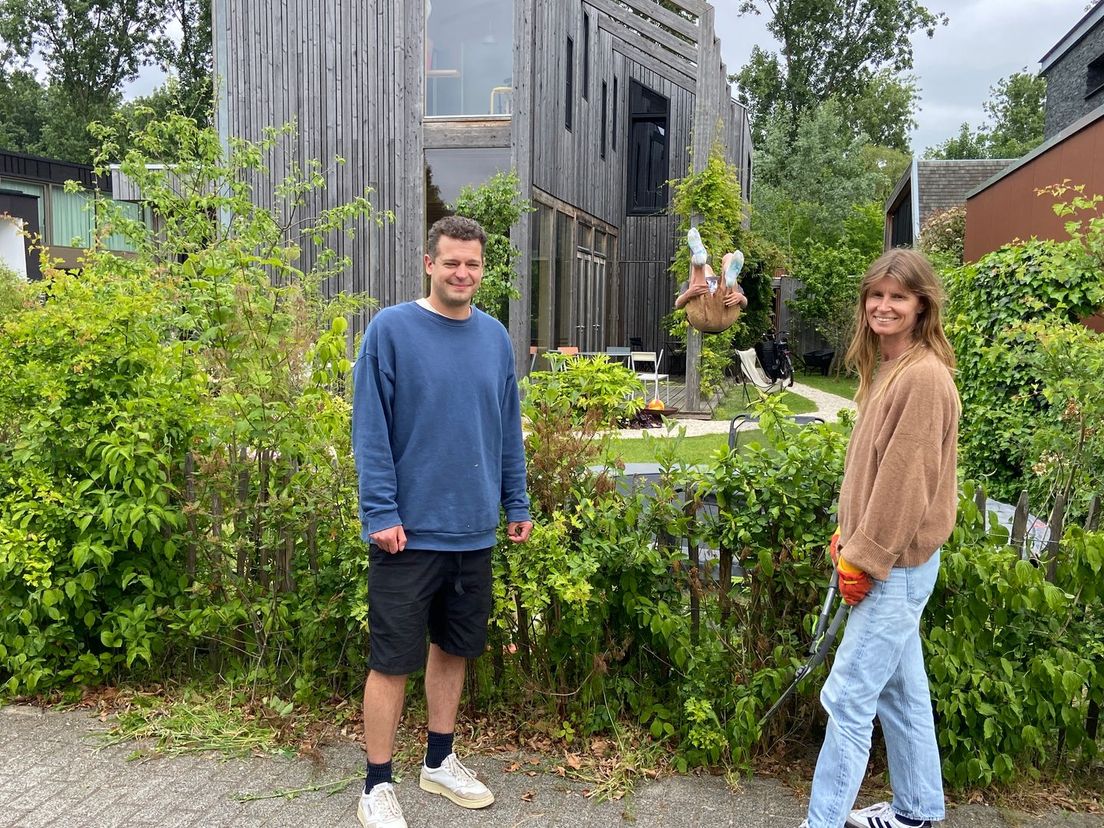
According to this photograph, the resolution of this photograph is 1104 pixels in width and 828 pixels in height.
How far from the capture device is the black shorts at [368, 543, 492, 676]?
279 cm

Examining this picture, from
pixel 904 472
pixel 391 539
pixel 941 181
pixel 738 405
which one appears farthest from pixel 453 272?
pixel 941 181

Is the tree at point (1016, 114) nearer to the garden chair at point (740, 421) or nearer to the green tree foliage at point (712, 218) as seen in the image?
the green tree foliage at point (712, 218)

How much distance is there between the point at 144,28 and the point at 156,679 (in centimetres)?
4214

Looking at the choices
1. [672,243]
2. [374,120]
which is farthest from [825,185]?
[374,120]

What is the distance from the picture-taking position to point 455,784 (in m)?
3.02

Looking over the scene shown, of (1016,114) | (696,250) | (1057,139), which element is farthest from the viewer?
(1016,114)

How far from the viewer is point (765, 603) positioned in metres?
3.19

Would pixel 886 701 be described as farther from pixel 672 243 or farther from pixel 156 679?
pixel 672 243

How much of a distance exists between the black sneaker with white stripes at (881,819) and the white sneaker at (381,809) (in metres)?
1.41

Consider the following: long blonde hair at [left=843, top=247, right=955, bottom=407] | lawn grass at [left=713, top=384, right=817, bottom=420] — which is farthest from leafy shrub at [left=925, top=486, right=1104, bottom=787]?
lawn grass at [left=713, top=384, right=817, bottom=420]

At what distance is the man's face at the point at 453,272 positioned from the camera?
2.83 metres

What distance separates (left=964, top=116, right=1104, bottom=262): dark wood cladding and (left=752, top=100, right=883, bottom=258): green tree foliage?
18710 mm

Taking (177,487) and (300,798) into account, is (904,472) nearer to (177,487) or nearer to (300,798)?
(300,798)

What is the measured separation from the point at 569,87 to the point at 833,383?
34.3ft
